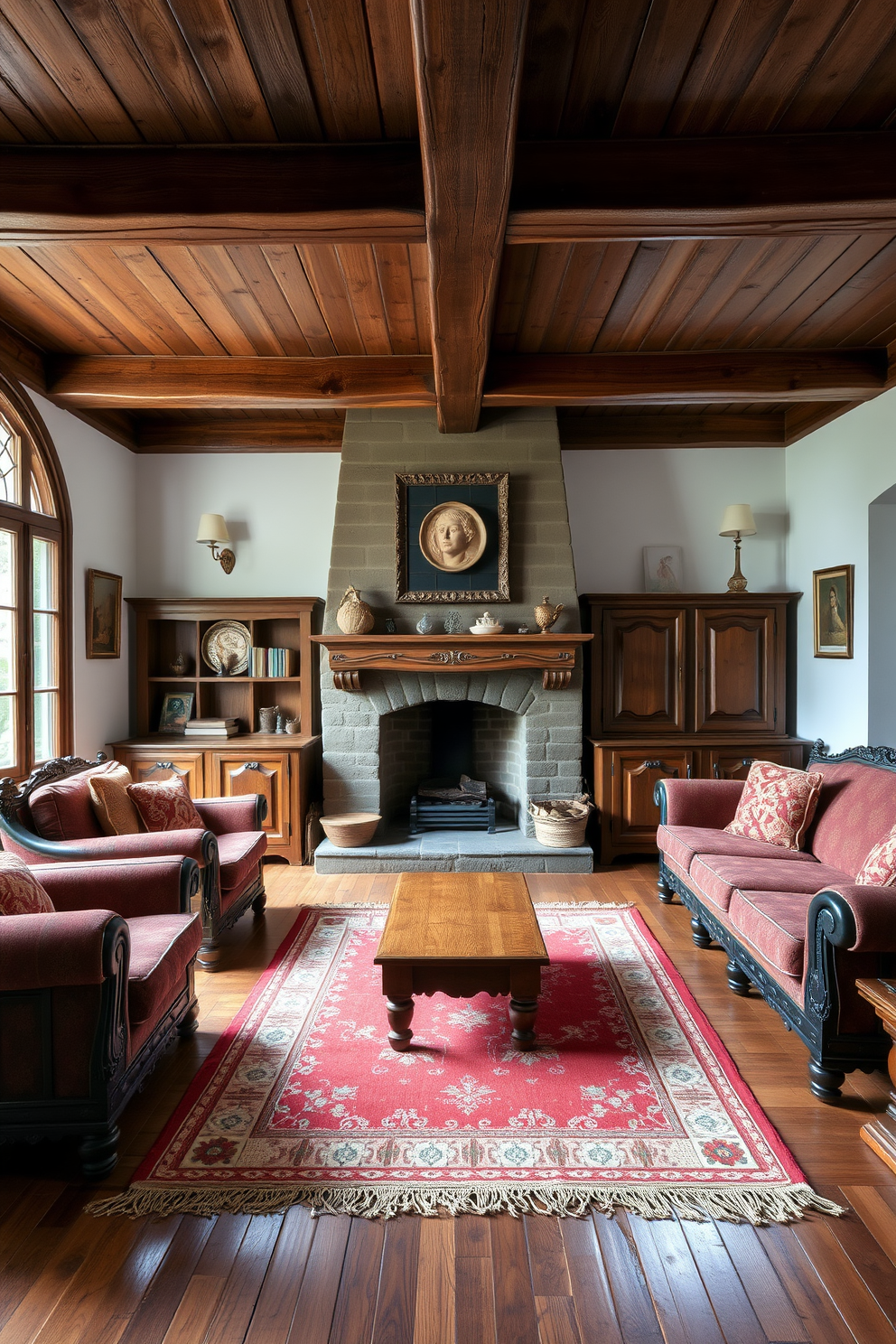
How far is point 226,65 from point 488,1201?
3.10 meters

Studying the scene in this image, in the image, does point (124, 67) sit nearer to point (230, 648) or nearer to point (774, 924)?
point (774, 924)

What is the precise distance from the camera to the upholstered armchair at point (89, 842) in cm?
302

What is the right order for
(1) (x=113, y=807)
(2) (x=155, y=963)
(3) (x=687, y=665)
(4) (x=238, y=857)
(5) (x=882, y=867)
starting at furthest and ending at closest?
(3) (x=687, y=665) → (4) (x=238, y=857) → (1) (x=113, y=807) → (5) (x=882, y=867) → (2) (x=155, y=963)

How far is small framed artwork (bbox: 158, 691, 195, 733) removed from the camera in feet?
17.6

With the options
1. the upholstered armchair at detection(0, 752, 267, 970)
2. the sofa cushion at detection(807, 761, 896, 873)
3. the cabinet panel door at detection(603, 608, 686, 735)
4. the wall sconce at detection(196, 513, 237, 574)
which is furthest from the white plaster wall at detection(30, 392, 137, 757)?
the sofa cushion at detection(807, 761, 896, 873)

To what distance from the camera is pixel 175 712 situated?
5.41 metres

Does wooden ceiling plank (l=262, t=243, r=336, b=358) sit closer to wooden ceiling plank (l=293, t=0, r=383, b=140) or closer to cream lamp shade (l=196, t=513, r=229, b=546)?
wooden ceiling plank (l=293, t=0, r=383, b=140)

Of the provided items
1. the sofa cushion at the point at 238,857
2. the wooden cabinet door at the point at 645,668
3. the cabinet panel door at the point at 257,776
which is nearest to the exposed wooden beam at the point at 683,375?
the wooden cabinet door at the point at 645,668

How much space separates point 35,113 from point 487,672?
3.52 m

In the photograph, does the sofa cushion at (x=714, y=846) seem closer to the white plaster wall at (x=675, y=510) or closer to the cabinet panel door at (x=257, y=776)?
the white plaster wall at (x=675, y=510)

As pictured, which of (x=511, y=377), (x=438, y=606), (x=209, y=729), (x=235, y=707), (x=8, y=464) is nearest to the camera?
(x=8, y=464)

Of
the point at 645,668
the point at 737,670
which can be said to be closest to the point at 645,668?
the point at 645,668

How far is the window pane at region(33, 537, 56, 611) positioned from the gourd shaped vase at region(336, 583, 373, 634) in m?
1.65

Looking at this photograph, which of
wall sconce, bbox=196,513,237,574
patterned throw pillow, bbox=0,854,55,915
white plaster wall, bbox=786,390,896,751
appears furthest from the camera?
wall sconce, bbox=196,513,237,574
